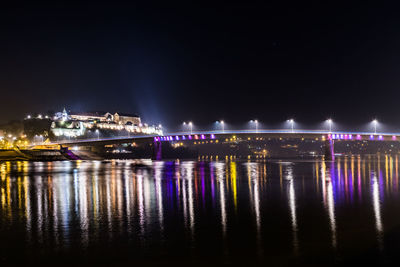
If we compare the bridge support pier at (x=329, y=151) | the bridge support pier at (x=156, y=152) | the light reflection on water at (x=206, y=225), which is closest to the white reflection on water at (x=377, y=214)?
the light reflection on water at (x=206, y=225)

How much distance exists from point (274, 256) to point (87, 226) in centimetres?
777

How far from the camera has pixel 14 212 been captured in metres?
18.8

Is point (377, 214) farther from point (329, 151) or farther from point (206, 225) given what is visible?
point (329, 151)

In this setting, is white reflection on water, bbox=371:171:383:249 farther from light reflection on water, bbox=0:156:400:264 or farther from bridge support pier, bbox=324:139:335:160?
bridge support pier, bbox=324:139:335:160

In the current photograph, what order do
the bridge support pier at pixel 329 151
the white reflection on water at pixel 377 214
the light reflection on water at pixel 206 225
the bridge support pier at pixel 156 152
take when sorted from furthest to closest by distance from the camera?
1. the bridge support pier at pixel 156 152
2. the bridge support pier at pixel 329 151
3. the white reflection on water at pixel 377 214
4. the light reflection on water at pixel 206 225

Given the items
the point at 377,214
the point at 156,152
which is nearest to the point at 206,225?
the point at 377,214

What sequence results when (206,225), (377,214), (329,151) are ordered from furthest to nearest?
1. (329,151)
2. (377,214)
3. (206,225)

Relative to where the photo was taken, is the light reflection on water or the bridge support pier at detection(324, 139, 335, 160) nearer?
the light reflection on water

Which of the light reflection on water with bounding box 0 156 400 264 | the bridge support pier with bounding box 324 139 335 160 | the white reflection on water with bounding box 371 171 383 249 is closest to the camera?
the light reflection on water with bounding box 0 156 400 264

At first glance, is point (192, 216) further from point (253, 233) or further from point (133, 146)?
point (133, 146)

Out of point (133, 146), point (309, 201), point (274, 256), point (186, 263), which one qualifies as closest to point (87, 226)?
point (186, 263)

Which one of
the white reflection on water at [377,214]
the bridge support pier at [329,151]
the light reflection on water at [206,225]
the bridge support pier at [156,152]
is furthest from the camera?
the bridge support pier at [156,152]

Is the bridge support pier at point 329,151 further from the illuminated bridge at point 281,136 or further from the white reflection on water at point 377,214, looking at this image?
the white reflection on water at point 377,214

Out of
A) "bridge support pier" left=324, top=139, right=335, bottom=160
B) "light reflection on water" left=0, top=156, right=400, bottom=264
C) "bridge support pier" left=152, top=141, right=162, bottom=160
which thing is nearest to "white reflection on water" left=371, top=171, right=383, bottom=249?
"light reflection on water" left=0, top=156, right=400, bottom=264
